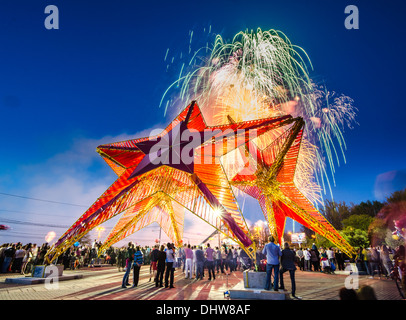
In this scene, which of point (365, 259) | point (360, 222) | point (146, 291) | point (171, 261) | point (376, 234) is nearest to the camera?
point (146, 291)

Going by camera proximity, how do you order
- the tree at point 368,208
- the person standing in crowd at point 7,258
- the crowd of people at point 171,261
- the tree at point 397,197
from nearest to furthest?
the crowd of people at point 171,261
the person standing in crowd at point 7,258
the tree at point 397,197
the tree at point 368,208

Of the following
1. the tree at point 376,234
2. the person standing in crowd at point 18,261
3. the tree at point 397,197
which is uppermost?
the tree at point 397,197

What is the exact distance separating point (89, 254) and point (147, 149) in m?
20.3

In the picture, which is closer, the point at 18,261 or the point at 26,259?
the point at 26,259

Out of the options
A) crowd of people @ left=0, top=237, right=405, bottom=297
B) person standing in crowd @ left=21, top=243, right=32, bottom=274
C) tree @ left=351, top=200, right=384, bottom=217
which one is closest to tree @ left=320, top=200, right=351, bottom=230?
tree @ left=351, top=200, right=384, bottom=217

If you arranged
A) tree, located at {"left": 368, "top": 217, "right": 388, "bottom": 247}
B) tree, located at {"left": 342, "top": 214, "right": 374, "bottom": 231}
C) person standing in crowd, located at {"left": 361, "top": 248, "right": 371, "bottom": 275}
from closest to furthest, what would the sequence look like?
person standing in crowd, located at {"left": 361, "top": 248, "right": 371, "bottom": 275}, tree, located at {"left": 368, "top": 217, "right": 388, "bottom": 247}, tree, located at {"left": 342, "top": 214, "right": 374, "bottom": 231}

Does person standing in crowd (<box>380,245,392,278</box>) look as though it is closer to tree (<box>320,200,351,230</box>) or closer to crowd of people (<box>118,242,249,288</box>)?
crowd of people (<box>118,242,249,288</box>)

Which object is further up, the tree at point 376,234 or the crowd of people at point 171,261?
the crowd of people at point 171,261

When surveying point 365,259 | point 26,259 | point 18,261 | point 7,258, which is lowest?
point 365,259

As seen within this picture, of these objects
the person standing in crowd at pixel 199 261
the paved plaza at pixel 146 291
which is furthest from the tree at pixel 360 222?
the person standing in crowd at pixel 199 261

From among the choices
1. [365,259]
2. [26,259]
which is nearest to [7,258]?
[26,259]

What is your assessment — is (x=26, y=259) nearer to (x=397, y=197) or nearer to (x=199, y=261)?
(x=199, y=261)

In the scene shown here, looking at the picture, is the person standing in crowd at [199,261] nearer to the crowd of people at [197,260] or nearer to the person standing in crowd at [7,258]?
the crowd of people at [197,260]

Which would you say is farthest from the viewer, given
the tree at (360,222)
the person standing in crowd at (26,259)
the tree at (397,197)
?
the tree at (397,197)
